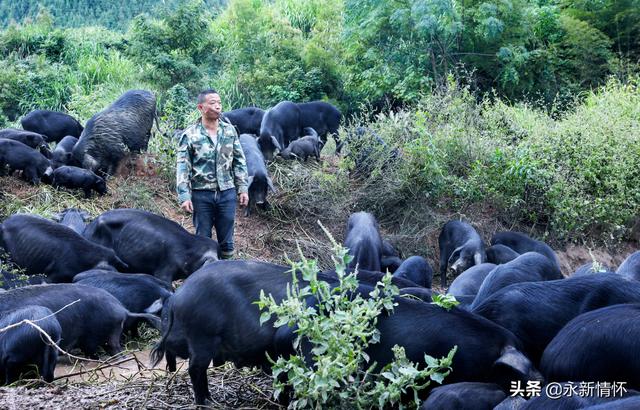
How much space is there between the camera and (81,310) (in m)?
7.79

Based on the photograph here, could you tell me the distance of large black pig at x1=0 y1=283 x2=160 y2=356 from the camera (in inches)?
301

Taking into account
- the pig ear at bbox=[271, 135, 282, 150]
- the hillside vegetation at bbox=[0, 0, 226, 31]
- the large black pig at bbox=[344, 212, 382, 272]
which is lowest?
the hillside vegetation at bbox=[0, 0, 226, 31]

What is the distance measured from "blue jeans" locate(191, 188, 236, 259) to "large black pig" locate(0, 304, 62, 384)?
2641 mm

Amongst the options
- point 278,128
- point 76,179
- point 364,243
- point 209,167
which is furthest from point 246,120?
point 209,167

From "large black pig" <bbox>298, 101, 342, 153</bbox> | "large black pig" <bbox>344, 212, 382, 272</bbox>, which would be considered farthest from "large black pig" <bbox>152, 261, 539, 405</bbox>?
"large black pig" <bbox>298, 101, 342, 153</bbox>

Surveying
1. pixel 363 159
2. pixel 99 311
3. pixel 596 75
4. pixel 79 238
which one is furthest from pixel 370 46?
pixel 99 311

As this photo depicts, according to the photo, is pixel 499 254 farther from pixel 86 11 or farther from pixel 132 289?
pixel 86 11

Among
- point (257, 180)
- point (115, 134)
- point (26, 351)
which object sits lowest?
point (257, 180)

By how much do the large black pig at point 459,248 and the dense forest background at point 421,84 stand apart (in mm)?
755

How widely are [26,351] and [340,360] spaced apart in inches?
119

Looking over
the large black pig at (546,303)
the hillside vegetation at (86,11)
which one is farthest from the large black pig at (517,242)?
the hillside vegetation at (86,11)

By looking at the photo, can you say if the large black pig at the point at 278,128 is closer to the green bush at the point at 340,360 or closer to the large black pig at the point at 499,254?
the large black pig at the point at 499,254

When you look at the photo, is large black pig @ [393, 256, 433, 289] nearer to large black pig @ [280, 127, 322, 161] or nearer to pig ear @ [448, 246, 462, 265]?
pig ear @ [448, 246, 462, 265]

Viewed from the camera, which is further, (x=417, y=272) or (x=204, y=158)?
(x=417, y=272)
